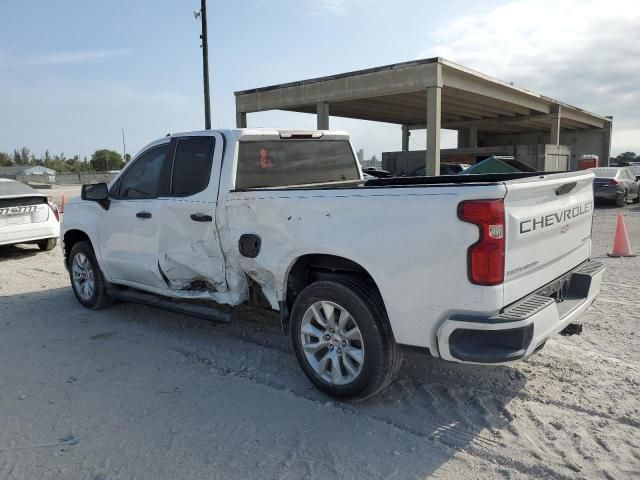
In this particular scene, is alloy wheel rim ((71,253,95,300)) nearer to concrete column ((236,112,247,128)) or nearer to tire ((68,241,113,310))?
tire ((68,241,113,310))

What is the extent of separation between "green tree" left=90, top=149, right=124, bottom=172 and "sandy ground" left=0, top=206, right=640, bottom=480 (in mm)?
90723

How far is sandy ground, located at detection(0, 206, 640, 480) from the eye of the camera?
3014 millimetres

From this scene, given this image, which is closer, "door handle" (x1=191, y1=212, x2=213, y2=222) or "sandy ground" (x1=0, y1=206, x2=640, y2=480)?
"sandy ground" (x1=0, y1=206, x2=640, y2=480)

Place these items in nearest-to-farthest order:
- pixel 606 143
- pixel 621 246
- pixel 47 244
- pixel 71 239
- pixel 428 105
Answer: pixel 71 239 < pixel 621 246 < pixel 47 244 < pixel 428 105 < pixel 606 143

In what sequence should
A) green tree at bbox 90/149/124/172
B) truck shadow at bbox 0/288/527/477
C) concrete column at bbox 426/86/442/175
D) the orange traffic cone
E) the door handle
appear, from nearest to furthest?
truck shadow at bbox 0/288/527/477 → the door handle → the orange traffic cone → concrete column at bbox 426/86/442/175 → green tree at bbox 90/149/124/172

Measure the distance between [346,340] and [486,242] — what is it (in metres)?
1.26

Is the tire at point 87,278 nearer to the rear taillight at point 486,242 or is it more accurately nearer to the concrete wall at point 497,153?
the rear taillight at point 486,242

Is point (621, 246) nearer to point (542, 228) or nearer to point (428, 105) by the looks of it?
point (542, 228)

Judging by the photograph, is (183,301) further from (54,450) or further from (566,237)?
(566,237)

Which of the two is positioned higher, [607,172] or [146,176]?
[146,176]

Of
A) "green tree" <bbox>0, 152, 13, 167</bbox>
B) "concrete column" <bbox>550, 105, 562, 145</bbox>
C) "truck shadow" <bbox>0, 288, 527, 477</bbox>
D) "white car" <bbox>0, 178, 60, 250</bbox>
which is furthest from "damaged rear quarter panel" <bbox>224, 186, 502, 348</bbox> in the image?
"green tree" <bbox>0, 152, 13, 167</bbox>

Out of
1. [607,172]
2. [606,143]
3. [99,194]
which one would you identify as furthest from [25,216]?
[606,143]

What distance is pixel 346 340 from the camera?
12.3 ft

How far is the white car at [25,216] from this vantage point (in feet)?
31.0
